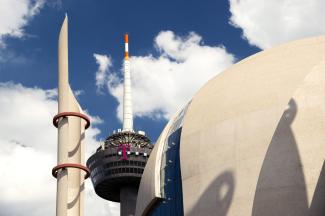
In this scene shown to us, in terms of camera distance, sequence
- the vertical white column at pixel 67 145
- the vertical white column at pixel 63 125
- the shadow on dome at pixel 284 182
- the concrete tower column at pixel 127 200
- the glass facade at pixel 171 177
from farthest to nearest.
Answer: the concrete tower column at pixel 127 200, the glass facade at pixel 171 177, the vertical white column at pixel 67 145, the vertical white column at pixel 63 125, the shadow on dome at pixel 284 182

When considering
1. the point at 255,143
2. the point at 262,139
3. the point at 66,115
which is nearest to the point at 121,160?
the point at 66,115

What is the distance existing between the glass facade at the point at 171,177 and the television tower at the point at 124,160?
11970 centimetres

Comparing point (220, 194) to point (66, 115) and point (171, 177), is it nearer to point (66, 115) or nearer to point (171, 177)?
point (171, 177)

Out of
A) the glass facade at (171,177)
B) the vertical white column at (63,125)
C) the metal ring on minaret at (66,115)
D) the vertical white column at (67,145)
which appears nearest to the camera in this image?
the vertical white column at (63,125)

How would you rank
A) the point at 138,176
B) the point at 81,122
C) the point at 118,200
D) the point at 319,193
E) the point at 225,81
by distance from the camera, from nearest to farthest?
the point at 319,193
the point at 81,122
the point at 225,81
the point at 138,176
the point at 118,200

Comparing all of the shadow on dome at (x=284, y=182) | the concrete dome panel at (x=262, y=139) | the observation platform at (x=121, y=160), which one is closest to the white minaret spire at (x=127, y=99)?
the observation platform at (x=121, y=160)

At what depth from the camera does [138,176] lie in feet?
582

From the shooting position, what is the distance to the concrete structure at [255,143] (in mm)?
41438

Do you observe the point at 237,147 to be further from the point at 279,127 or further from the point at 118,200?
the point at 118,200

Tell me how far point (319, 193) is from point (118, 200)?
156 m

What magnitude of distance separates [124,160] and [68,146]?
131m

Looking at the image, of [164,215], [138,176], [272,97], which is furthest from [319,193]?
[138,176]

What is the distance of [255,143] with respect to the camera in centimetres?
4397

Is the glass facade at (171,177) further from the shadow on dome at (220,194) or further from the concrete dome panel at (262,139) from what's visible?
the shadow on dome at (220,194)
